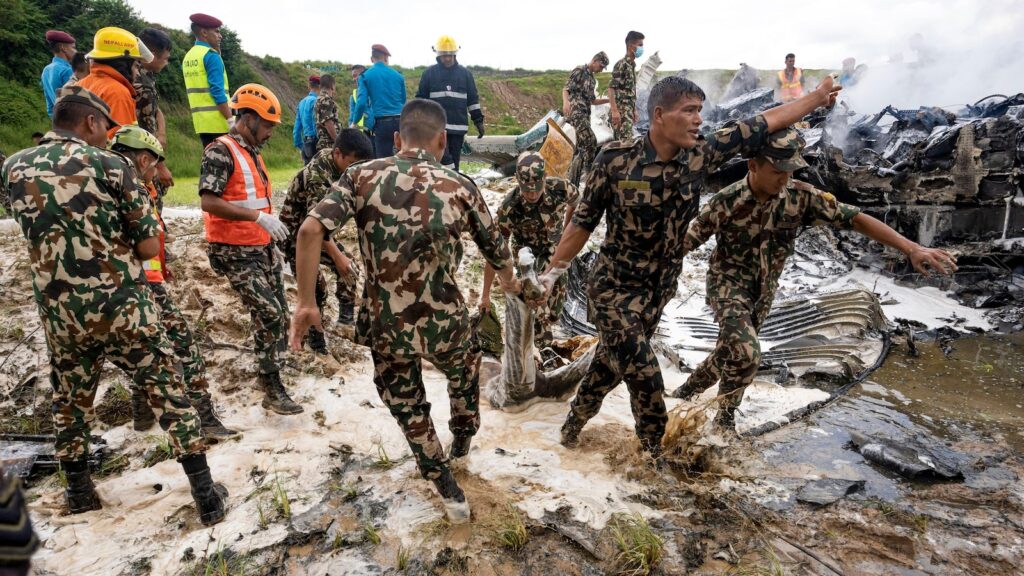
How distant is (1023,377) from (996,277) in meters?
3.02

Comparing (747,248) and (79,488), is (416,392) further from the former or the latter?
(747,248)

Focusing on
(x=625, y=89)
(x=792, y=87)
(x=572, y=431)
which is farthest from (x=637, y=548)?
(x=792, y=87)

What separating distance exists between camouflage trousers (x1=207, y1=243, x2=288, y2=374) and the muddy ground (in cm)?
47

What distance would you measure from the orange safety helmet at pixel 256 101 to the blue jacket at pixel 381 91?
3373mm

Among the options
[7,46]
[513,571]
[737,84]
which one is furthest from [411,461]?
[7,46]

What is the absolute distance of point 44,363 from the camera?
4070 millimetres

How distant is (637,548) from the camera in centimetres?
236

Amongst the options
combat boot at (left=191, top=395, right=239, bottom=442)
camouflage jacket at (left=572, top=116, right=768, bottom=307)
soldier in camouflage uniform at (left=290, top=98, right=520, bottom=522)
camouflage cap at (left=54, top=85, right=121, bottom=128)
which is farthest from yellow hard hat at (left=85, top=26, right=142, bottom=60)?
camouflage jacket at (left=572, top=116, right=768, bottom=307)

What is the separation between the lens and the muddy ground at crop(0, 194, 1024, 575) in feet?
7.89

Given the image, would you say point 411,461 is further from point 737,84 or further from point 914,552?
point 737,84

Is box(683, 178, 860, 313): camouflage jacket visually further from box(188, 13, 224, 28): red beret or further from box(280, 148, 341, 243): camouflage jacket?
box(188, 13, 224, 28): red beret

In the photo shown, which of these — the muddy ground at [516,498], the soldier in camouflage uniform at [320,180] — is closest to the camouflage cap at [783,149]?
the muddy ground at [516,498]

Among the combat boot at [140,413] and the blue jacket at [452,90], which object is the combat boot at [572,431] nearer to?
the combat boot at [140,413]

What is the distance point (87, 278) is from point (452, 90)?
499 centimetres
